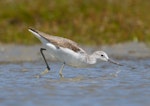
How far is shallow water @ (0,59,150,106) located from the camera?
8.13 metres

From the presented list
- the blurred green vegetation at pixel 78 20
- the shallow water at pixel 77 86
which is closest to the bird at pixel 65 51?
the shallow water at pixel 77 86

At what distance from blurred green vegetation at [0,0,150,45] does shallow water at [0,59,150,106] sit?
2019 mm

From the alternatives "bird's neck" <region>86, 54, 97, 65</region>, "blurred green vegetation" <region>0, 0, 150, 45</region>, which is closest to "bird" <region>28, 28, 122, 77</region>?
"bird's neck" <region>86, 54, 97, 65</region>

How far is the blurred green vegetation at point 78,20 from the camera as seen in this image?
1412cm

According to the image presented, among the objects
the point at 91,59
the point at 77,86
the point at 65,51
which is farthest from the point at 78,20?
the point at 77,86

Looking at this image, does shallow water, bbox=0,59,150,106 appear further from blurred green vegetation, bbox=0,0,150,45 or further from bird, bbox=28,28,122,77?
blurred green vegetation, bbox=0,0,150,45

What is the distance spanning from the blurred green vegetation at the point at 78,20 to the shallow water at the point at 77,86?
202 centimetres

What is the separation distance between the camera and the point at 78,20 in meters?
14.5

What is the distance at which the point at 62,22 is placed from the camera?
14602mm

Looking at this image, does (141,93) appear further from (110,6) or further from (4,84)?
(110,6)

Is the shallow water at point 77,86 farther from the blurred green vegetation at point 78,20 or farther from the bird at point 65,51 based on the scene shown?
the blurred green vegetation at point 78,20

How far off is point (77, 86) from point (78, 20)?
17.4 ft

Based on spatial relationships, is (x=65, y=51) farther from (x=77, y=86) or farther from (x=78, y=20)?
(x=78, y=20)

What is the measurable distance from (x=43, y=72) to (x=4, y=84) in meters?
1.45
